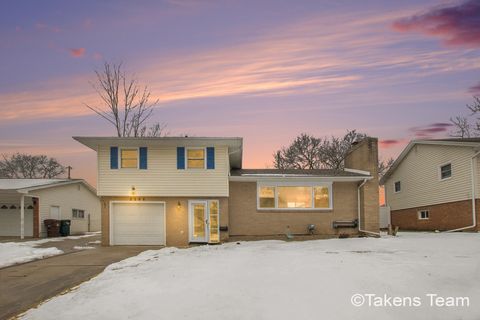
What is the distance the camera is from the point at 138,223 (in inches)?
823

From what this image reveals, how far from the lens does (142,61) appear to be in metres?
24.1

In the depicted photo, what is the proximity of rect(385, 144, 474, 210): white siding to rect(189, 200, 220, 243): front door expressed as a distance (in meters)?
12.9

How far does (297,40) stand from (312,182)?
7.30 metres

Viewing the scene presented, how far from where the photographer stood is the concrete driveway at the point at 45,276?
943cm

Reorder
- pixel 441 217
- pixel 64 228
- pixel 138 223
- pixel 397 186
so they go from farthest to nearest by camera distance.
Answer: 1. pixel 397 186
2. pixel 64 228
3. pixel 441 217
4. pixel 138 223

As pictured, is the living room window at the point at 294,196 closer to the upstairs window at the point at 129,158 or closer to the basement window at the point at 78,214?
the upstairs window at the point at 129,158

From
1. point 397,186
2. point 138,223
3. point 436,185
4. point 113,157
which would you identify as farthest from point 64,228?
point 436,185

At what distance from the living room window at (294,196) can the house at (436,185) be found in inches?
274

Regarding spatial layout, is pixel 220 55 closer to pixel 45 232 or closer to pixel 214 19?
pixel 214 19

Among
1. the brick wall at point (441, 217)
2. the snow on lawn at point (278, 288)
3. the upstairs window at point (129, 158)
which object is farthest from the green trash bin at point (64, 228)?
the brick wall at point (441, 217)

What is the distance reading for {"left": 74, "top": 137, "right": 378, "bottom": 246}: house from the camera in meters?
20.5

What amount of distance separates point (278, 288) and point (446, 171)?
18238mm

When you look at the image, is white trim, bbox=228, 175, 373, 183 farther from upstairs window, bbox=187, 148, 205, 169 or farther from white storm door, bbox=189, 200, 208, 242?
white storm door, bbox=189, 200, 208, 242

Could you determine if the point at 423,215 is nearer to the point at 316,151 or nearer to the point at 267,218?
the point at 267,218
